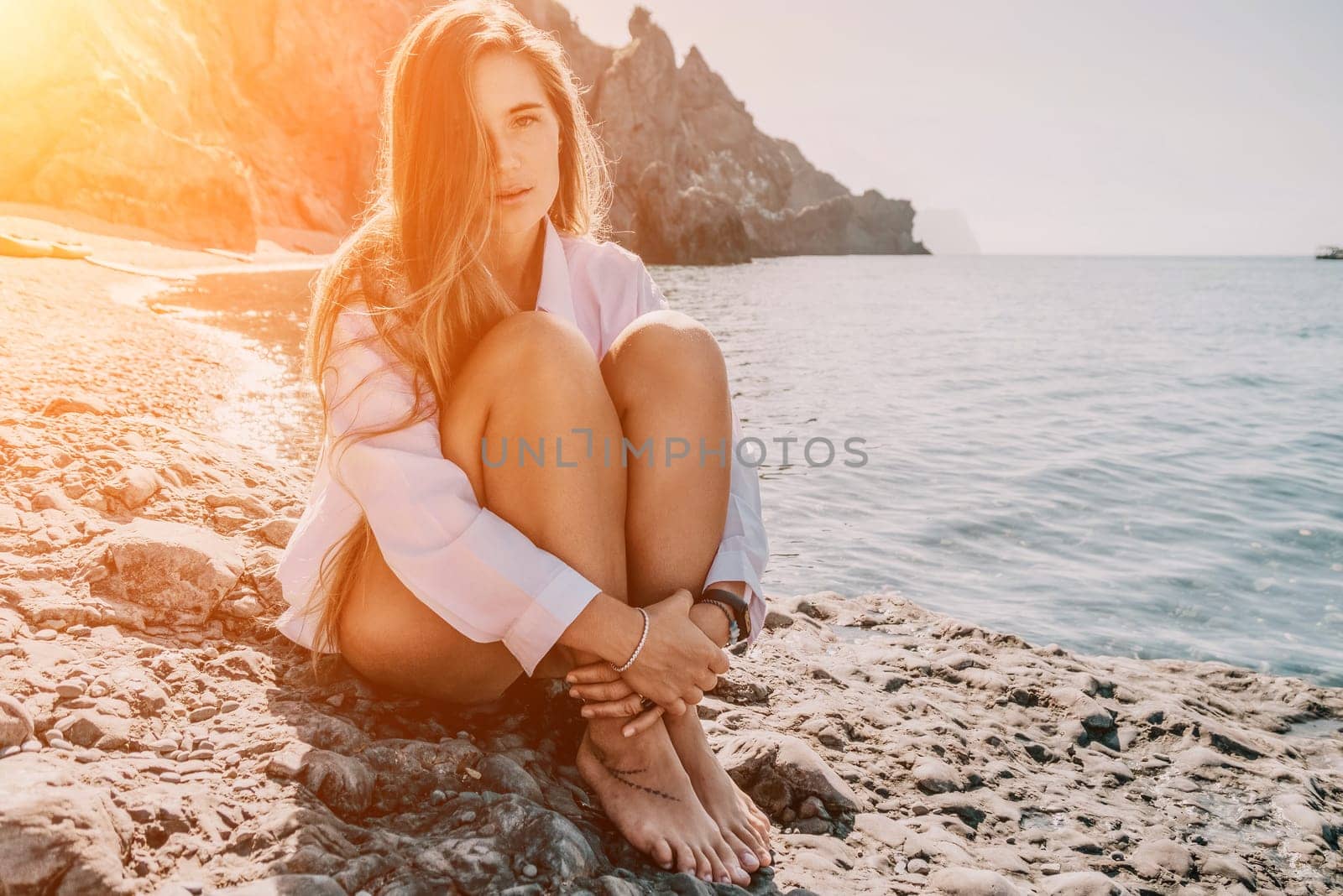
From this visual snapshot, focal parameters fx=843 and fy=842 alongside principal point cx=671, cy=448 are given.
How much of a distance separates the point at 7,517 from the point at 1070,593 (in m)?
4.37

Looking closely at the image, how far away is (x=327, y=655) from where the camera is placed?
1.91m

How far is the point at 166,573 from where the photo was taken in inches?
81.2

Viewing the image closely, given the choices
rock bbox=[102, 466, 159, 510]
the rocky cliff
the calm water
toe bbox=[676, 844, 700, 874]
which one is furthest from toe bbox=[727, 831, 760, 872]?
the calm water

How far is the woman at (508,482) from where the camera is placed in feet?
5.24

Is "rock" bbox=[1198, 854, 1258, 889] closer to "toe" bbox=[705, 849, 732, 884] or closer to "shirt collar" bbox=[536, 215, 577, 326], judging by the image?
"toe" bbox=[705, 849, 732, 884]

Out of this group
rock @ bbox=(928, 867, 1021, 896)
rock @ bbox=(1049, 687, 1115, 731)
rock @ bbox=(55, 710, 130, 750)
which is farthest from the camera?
rock @ bbox=(1049, 687, 1115, 731)

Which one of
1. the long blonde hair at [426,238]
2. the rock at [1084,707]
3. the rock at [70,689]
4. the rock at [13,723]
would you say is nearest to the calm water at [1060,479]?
the rock at [1084,707]

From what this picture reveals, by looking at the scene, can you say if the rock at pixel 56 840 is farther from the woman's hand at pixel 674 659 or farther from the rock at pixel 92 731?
the woman's hand at pixel 674 659

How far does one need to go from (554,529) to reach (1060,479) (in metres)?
5.62

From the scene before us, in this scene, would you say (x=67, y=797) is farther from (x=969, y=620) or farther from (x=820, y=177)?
(x=820, y=177)

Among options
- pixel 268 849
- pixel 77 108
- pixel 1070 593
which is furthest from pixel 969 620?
pixel 77 108

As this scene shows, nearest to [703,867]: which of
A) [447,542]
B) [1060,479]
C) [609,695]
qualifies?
[609,695]

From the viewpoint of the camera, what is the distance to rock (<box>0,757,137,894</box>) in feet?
3.46

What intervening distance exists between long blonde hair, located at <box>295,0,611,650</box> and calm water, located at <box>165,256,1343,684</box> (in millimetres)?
2712
